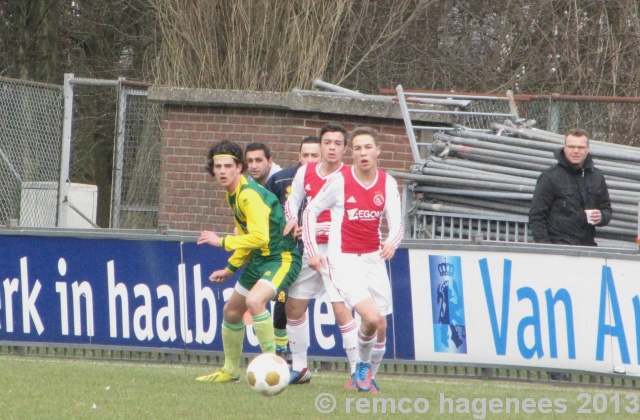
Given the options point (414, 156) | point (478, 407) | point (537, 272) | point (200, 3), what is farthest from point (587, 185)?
point (200, 3)

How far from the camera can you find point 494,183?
12.4m

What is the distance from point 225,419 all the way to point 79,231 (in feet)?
15.3

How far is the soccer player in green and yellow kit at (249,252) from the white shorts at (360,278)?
1.40 feet

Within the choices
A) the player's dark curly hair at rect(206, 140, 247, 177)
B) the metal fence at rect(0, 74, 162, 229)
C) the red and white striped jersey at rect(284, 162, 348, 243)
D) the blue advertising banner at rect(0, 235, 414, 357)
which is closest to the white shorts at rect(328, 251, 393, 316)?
the red and white striped jersey at rect(284, 162, 348, 243)

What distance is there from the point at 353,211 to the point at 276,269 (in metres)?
0.75

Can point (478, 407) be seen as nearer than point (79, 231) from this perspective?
Yes

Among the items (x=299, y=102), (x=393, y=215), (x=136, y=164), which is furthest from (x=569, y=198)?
(x=136, y=164)

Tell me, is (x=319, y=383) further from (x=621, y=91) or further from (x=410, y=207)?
(x=621, y=91)

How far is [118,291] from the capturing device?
11.4 m

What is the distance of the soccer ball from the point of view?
7.89 meters

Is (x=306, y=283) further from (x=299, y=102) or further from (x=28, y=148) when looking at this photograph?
(x=28, y=148)

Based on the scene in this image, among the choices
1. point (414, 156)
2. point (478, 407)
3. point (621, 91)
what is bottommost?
point (478, 407)

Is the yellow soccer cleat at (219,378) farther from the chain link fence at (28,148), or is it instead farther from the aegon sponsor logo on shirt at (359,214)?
the chain link fence at (28,148)

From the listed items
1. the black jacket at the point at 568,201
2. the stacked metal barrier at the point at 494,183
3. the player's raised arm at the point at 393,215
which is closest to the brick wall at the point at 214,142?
the stacked metal barrier at the point at 494,183
